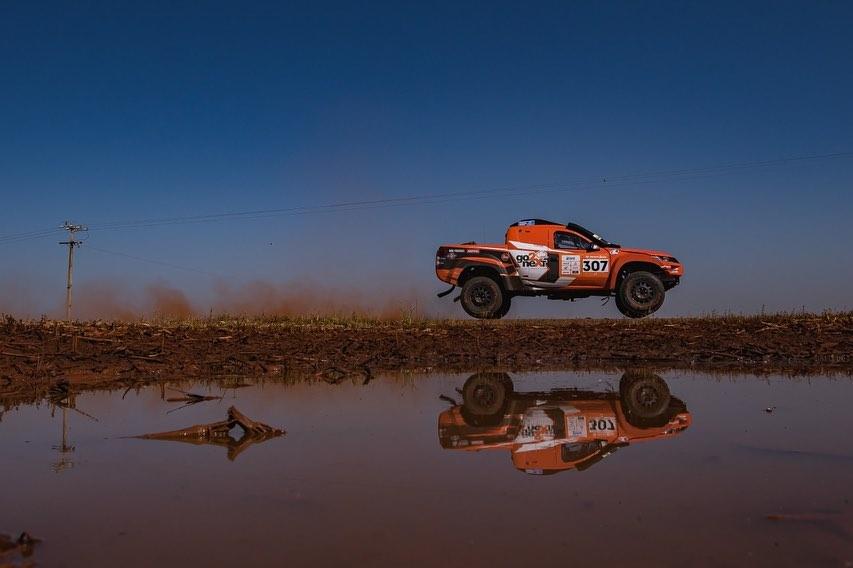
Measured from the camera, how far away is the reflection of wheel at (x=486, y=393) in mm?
5430

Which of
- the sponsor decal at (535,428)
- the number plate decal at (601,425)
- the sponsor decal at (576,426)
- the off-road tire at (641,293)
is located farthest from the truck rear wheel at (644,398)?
the off-road tire at (641,293)

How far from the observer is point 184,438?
4.44 m

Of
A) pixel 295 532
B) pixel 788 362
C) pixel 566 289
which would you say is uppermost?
pixel 566 289

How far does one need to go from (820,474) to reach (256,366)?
6.15 m

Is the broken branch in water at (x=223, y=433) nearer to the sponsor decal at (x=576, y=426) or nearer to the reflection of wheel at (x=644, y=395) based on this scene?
the sponsor decal at (x=576, y=426)

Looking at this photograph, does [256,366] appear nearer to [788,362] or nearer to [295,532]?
[295,532]

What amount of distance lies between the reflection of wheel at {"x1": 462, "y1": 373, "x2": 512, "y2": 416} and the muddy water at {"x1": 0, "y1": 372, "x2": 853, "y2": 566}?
0.18 ft

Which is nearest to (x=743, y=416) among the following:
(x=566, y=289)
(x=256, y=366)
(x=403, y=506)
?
(x=403, y=506)

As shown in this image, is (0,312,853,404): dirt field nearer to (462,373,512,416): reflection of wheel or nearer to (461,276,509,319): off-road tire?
(462,373,512,416): reflection of wheel

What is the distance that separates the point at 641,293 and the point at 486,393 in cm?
1045

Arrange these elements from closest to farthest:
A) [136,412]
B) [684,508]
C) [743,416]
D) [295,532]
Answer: [295,532] → [684,508] → [743,416] → [136,412]

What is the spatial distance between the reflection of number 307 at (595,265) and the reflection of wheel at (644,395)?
8607 millimetres

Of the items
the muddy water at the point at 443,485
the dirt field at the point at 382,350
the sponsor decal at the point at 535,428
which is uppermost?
the dirt field at the point at 382,350

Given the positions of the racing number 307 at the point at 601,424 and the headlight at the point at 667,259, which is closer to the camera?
the racing number 307 at the point at 601,424
